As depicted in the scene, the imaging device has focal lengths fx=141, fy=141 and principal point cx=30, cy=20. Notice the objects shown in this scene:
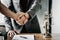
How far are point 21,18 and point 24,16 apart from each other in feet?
0.22

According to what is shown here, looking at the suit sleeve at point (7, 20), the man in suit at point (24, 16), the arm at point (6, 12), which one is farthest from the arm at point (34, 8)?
the suit sleeve at point (7, 20)

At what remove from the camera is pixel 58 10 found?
106 inches

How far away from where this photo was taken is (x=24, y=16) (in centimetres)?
264

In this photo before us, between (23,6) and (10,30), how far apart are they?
1.67ft

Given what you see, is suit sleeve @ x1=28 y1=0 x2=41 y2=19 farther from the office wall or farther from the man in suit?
the office wall

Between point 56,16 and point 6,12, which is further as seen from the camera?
point 56,16

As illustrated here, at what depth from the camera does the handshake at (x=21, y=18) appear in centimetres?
262

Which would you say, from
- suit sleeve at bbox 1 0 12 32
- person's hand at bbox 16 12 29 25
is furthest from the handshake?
suit sleeve at bbox 1 0 12 32

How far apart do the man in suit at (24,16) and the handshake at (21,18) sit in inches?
0.4

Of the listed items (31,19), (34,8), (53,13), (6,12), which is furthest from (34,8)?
(6,12)

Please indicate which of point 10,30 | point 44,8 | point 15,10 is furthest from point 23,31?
point 44,8

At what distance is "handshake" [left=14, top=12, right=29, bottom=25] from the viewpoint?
2.62 m

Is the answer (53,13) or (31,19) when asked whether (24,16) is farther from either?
(53,13)

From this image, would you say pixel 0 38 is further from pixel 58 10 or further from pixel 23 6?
pixel 58 10
